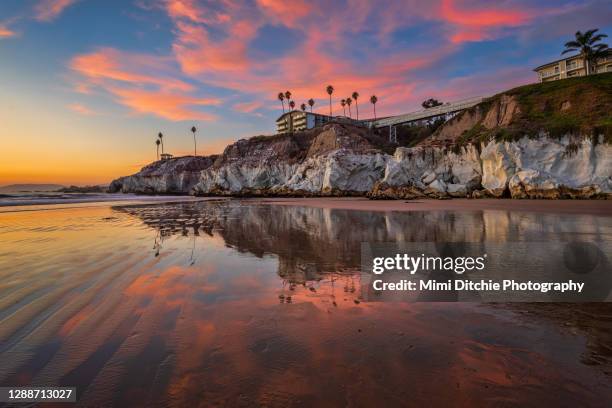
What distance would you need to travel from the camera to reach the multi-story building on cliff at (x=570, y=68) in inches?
2591

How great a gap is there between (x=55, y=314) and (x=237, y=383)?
12.3ft

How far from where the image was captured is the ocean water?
290 centimetres

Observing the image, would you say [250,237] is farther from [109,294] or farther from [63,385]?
[63,385]

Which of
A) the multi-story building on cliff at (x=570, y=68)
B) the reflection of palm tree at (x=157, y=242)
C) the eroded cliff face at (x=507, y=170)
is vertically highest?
the multi-story building on cliff at (x=570, y=68)

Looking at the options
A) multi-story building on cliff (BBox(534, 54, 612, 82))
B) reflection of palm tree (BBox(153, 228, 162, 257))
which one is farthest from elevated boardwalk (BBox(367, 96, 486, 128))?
reflection of palm tree (BBox(153, 228, 162, 257))

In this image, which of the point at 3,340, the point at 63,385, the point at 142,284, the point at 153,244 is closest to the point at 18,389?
the point at 63,385

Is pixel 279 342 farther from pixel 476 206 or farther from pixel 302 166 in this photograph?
pixel 302 166

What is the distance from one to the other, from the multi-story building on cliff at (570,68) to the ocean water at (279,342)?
83668 millimetres

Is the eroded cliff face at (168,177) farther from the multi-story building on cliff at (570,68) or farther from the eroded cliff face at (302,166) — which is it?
the multi-story building on cliff at (570,68)

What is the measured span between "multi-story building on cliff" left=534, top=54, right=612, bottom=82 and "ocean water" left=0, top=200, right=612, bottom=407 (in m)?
83.7

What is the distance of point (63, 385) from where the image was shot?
3.11m

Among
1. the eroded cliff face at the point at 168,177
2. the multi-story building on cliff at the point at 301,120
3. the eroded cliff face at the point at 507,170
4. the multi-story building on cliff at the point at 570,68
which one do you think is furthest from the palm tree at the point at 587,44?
the eroded cliff face at the point at 168,177

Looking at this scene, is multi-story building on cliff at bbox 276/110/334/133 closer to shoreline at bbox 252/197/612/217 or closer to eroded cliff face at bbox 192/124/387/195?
eroded cliff face at bbox 192/124/387/195

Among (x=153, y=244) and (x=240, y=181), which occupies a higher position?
(x=240, y=181)
